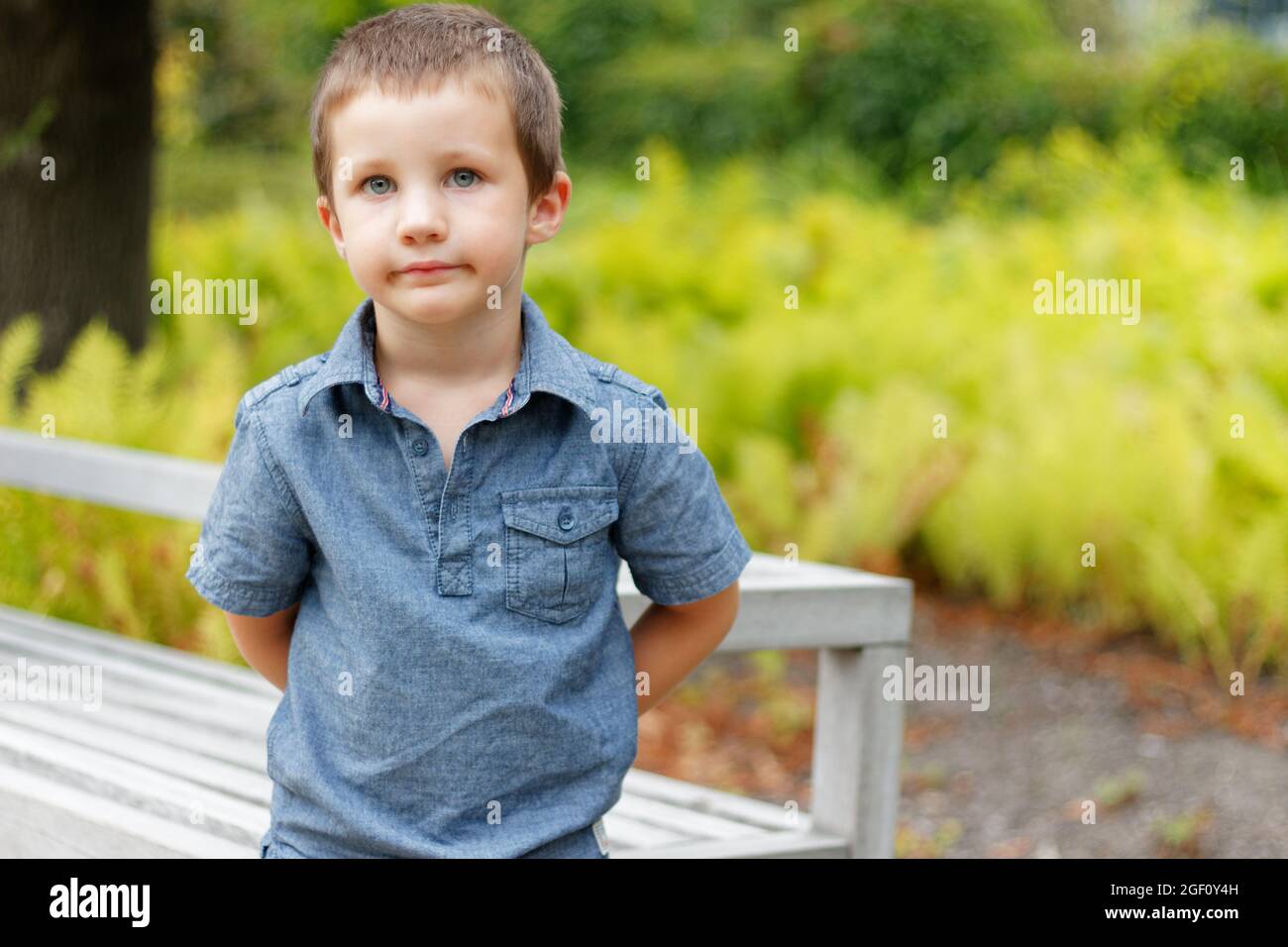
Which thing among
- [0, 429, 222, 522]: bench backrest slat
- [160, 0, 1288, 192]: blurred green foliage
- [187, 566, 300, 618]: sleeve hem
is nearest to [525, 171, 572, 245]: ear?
[187, 566, 300, 618]: sleeve hem

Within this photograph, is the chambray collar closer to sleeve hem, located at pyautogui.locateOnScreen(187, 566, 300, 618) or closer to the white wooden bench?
sleeve hem, located at pyautogui.locateOnScreen(187, 566, 300, 618)

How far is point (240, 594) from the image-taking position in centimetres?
173

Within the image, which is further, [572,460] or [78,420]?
[78,420]

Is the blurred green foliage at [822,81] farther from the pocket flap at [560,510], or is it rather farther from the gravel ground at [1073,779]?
the pocket flap at [560,510]

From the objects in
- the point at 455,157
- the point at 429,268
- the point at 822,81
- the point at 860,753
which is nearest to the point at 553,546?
the point at 429,268

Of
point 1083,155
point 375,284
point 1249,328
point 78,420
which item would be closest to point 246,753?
point 375,284

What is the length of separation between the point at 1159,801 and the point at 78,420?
3.34 m

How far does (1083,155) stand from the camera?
10789 millimetres

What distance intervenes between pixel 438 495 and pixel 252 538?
0.72 ft

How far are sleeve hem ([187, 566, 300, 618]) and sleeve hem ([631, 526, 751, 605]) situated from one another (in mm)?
425

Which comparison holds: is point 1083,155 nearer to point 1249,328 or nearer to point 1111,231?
point 1111,231

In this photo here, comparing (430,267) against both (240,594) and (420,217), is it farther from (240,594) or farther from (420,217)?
(240,594)

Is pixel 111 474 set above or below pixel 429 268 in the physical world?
below

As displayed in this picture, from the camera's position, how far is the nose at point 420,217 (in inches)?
61.8
